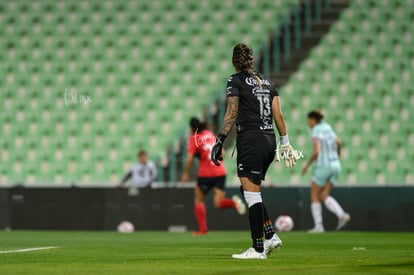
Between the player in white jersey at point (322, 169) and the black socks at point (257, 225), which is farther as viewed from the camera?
the player in white jersey at point (322, 169)

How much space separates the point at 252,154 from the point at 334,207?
27.4 ft

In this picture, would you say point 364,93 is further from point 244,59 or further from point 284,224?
point 244,59

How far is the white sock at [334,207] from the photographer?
17.1 metres

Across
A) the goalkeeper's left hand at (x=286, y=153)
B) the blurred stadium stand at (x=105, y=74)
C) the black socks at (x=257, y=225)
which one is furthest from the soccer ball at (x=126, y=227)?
the black socks at (x=257, y=225)

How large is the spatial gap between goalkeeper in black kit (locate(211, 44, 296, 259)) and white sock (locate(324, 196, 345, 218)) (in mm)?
7942

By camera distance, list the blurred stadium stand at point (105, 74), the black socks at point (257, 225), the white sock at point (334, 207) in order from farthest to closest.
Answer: the blurred stadium stand at point (105, 74) < the white sock at point (334, 207) < the black socks at point (257, 225)

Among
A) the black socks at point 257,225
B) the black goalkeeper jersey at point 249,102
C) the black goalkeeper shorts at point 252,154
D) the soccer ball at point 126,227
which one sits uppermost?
the black goalkeeper jersey at point 249,102

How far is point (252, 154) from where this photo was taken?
9.11m

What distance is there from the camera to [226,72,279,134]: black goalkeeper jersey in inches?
362

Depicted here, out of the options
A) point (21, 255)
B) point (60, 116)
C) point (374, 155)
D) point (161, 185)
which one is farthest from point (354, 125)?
point (21, 255)

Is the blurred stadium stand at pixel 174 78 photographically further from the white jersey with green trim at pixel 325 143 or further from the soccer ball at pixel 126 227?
the white jersey with green trim at pixel 325 143

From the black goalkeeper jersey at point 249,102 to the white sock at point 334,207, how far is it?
8174 millimetres

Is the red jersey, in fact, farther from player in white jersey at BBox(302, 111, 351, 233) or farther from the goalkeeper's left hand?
the goalkeeper's left hand

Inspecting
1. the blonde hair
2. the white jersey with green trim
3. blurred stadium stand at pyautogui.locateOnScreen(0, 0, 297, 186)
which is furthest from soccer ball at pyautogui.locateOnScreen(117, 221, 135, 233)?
the blonde hair
